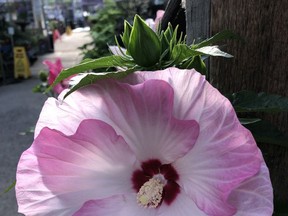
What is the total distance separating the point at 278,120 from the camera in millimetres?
720

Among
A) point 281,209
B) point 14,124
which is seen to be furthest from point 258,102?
point 14,124

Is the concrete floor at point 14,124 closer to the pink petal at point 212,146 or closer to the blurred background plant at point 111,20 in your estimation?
the blurred background plant at point 111,20

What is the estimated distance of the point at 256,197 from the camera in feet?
1.46

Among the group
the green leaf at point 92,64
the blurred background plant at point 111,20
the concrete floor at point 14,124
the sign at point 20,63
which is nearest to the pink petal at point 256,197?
the green leaf at point 92,64

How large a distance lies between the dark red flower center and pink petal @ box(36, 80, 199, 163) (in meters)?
0.01

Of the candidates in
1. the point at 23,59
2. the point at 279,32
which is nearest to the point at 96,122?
the point at 279,32

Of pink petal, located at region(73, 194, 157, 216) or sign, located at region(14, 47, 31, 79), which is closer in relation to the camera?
pink petal, located at region(73, 194, 157, 216)

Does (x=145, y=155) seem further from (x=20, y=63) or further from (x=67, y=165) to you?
(x=20, y=63)

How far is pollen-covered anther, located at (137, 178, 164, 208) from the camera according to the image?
0.50 m

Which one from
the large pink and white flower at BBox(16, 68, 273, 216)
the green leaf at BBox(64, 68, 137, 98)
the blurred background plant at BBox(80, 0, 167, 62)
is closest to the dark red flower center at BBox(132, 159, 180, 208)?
the large pink and white flower at BBox(16, 68, 273, 216)

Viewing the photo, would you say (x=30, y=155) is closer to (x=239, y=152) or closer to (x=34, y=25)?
(x=239, y=152)

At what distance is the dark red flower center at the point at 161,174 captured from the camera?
51cm

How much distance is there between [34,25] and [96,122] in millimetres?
11716

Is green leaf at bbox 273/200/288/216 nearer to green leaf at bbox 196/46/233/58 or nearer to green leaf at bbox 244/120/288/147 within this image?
green leaf at bbox 244/120/288/147
